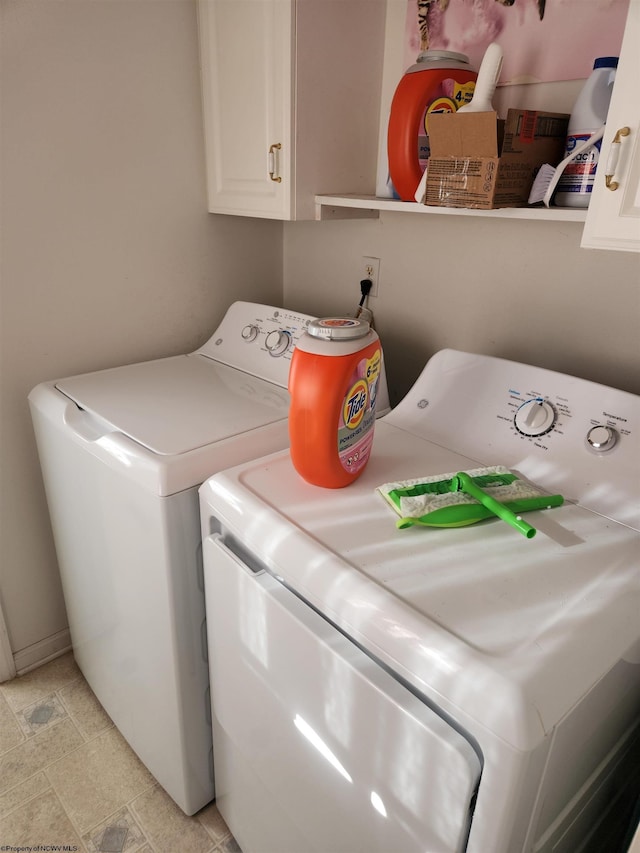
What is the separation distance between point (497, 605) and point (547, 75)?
3.34 ft

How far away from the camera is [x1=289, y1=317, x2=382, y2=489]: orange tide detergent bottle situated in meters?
0.92

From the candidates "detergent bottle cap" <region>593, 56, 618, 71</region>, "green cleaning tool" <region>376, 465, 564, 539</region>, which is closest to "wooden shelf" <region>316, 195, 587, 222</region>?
"detergent bottle cap" <region>593, 56, 618, 71</region>

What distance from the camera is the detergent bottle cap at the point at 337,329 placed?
3.03 feet

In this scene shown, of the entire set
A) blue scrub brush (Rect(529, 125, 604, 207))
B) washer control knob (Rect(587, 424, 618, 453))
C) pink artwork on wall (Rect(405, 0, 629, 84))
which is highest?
pink artwork on wall (Rect(405, 0, 629, 84))

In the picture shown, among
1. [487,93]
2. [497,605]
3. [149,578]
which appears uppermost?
[487,93]

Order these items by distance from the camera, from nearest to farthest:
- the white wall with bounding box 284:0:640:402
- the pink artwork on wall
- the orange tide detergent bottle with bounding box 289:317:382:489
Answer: the orange tide detergent bottle with bounding box 289:317:382:489, the pink artwork on wall, the white wall with bounding box 284:0:640:402

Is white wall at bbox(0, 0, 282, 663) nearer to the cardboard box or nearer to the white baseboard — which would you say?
the white baseboard

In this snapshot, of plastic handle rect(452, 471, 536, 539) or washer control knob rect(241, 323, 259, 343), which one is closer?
plastic handle rect(452, 471, 536, 539)

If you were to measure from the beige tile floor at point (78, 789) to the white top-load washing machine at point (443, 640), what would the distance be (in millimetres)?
278

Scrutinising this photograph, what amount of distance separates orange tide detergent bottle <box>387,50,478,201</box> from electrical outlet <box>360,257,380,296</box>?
40 centimetres

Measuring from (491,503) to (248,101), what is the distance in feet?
3.68

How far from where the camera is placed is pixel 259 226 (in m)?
1.79

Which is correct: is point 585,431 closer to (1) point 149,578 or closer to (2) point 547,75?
(2) point 547,75

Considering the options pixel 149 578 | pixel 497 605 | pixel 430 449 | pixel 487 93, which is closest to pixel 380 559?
pixel 497 605
